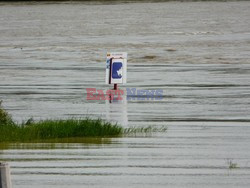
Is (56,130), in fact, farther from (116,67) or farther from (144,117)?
(116,67)

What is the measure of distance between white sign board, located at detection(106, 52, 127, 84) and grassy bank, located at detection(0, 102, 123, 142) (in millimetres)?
8236

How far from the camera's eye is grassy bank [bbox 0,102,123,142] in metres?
14.7

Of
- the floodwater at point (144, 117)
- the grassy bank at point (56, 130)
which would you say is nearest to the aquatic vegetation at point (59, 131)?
the grassy bank at point (56, 130)

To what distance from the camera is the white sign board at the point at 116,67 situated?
77.6 feet

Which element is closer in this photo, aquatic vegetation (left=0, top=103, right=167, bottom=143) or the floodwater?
the floodwater

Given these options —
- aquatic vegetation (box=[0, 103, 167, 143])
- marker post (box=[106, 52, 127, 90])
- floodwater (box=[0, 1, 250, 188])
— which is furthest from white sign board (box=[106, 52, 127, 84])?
aquatic vegetation (box=[0, 103, 167, 143])

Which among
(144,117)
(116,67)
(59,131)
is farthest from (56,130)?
(116,67)

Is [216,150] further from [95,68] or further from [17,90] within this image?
[95,68]

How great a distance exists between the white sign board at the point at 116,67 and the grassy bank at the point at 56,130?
27.0 feet

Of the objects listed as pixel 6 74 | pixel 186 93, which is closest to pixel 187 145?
pixel 186 93

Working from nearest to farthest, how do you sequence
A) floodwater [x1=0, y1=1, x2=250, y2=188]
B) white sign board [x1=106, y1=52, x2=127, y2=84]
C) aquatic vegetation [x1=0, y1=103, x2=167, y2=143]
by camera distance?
1. floodwater [x1=0, y1=1, x2=250, y2=188]
2. aquatic vegetation [x1=0, y1=103, x2=167, y2=143]
3. white sign board [x1=106, y1=52, x2=127, y2=84]

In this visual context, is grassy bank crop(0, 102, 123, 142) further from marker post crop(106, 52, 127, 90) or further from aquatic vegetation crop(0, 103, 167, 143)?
marker post crop(106, 52, 127, 90)

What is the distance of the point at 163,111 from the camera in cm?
1906

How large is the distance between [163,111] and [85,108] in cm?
195
